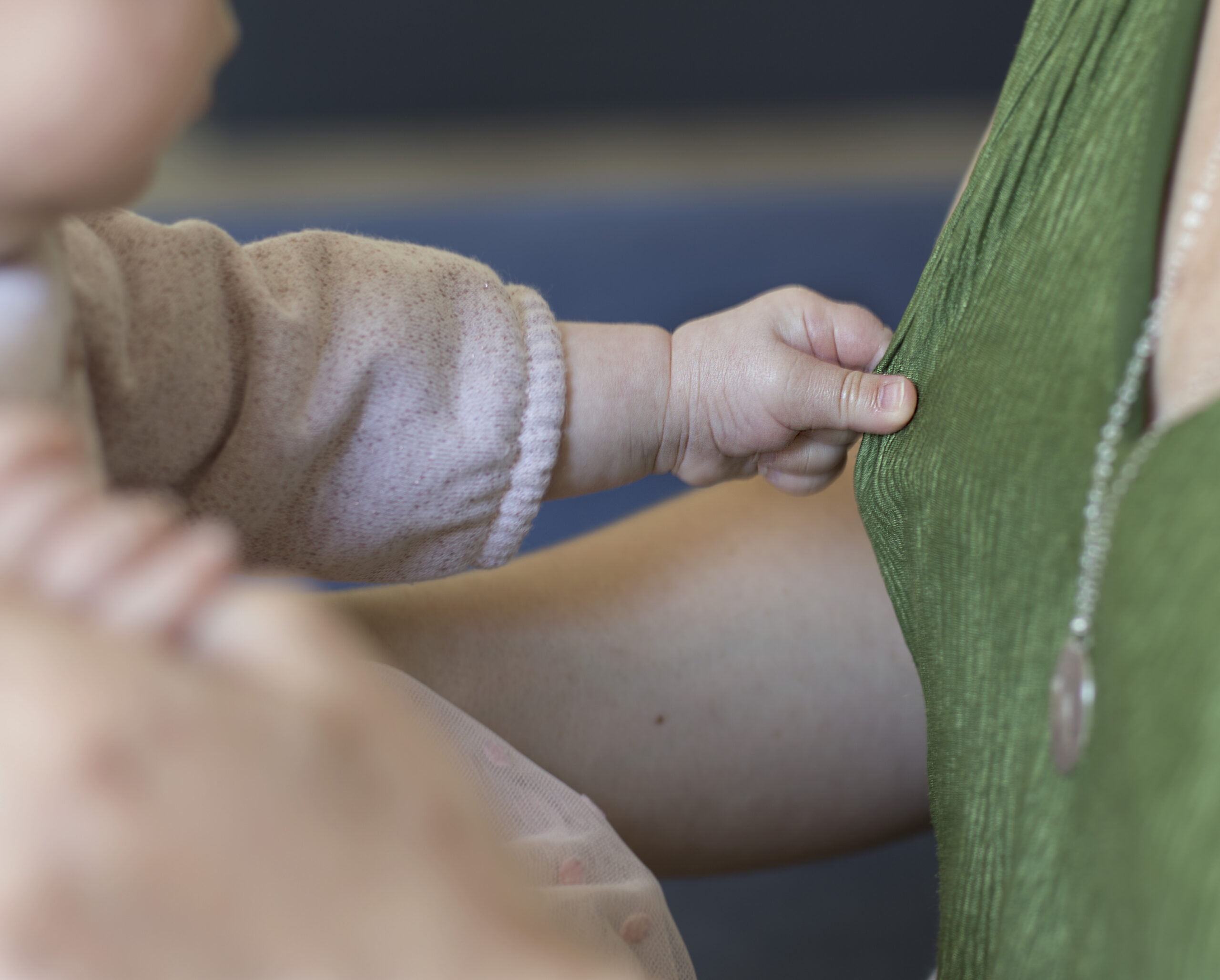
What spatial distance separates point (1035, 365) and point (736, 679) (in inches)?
8.7

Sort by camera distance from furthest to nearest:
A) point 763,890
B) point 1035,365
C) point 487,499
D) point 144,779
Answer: point 763,890, point 487,499, point 1035,365, point 144,779

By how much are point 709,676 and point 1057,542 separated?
0.74 feet

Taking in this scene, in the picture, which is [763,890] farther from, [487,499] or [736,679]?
[487,499]

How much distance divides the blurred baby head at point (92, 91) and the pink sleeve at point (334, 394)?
9 cm

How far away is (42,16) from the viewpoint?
0.70 ft

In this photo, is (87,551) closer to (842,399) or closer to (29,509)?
(29,509)

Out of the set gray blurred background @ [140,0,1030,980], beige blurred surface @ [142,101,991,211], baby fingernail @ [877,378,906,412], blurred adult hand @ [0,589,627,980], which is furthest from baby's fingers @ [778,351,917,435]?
beige blurred surface @ [142,101,991,211]

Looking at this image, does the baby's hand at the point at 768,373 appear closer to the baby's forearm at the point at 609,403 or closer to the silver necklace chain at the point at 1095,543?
the baby's forearm at the point at 609,403

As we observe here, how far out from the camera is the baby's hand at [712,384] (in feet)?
1.41

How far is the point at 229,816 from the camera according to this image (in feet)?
0.58

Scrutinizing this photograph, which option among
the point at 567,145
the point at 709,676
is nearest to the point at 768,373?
the point at 709,676

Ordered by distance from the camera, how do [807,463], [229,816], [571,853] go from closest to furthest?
[229,816], [571,853], [807,463]

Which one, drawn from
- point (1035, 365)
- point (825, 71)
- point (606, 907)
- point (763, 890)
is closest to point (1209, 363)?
point (1035, 365)

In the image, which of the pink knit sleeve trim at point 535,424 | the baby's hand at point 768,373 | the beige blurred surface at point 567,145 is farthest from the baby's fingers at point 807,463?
the beige blurred surface at point 567,145
